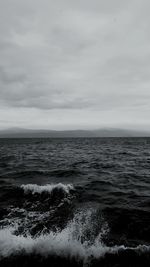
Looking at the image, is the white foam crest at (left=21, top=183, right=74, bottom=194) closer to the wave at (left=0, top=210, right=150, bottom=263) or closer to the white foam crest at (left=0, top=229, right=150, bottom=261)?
the wave at (left=0, top=210, right=150, bottom=263)

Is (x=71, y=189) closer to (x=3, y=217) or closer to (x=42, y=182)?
(x=42, y=182)

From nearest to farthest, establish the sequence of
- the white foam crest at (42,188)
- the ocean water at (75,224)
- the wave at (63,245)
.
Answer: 1. the ocean water at (75,224)
2. the wave at (63,245)
3. the white foam crest at (42,188)

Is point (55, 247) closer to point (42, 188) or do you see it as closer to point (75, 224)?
point (75, 224)

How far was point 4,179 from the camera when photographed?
14.6 meters

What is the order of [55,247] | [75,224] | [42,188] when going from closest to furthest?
[55,247]
[75,224]
[42,188]

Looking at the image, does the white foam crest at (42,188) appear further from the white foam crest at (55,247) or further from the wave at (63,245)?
the white foam crest at (55,247)

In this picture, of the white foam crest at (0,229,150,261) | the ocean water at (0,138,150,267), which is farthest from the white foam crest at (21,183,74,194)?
the white foam crest at (0,229,150,261)

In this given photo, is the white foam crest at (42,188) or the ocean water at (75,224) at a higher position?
the white foam crest at (42,188)

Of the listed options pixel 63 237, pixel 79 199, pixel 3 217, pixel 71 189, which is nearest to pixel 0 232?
pixel 3 217

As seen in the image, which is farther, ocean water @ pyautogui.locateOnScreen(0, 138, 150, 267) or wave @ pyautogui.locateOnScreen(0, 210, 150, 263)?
wave @ pyautogui.locateOnScreen(0, 210, 150, 263)

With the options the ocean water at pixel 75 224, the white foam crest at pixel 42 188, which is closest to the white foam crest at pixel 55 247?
the ocean water at pixel 75 224

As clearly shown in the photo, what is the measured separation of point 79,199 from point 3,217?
369 centimetres

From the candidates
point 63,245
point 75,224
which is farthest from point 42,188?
point 63,245

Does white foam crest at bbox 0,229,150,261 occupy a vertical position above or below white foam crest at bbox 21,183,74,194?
below
